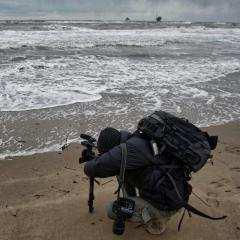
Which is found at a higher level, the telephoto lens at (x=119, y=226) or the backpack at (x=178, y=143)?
the backpack at (x=178, y=143)

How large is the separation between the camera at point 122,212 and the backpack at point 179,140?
22.1 inches

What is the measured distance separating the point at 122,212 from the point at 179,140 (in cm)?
81

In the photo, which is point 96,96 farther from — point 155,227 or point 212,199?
point 155,227

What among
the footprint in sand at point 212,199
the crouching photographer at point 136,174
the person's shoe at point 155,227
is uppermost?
the crouching photographer at point 136,174

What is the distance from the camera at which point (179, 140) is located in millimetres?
3250

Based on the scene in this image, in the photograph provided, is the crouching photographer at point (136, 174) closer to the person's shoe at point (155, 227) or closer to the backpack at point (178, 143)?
the backpack at point (178, 143)

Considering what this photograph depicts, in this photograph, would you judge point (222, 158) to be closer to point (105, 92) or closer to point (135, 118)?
point (135, 118)

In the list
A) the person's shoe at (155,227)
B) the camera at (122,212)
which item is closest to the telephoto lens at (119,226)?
the camera at (122,212)

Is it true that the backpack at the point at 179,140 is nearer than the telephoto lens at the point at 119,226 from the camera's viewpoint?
Yes

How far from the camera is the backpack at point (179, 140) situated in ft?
10.6

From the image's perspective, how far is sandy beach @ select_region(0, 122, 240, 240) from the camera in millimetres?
3939

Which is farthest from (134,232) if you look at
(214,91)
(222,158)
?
(214,91)

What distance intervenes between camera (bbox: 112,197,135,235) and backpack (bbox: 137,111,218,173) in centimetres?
56

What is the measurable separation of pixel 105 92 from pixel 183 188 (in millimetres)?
7735
